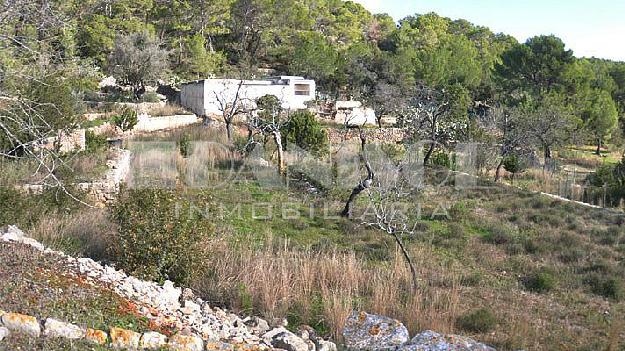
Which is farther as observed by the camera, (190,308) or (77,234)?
(77,234)

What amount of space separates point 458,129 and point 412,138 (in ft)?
6.32

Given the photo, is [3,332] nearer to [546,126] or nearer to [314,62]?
[546,126]

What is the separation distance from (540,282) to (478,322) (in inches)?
83.6

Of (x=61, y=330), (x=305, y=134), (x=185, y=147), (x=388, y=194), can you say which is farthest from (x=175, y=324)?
(x=305, y=134)

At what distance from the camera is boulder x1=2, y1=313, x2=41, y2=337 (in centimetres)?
415

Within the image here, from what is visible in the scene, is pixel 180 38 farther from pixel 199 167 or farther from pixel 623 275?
pixel 623 275

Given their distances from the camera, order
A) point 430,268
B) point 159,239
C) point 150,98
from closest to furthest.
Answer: point 159,239 < point 430,268 < point 150,98

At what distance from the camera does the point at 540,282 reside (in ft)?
27.1

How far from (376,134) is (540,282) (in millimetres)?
19792

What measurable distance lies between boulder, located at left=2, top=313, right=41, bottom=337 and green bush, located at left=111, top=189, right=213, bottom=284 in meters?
→ 2.49

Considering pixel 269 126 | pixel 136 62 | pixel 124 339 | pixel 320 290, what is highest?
pixel 136 62

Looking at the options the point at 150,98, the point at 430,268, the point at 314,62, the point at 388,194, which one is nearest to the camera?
the point at 430,268

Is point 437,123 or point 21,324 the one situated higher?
point 437,123

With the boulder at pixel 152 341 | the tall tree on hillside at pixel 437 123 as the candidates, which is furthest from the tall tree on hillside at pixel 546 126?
the boulder at pixel 152 341
